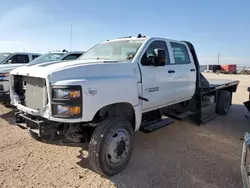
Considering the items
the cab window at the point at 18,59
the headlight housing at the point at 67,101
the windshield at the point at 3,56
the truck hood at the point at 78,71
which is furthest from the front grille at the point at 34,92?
the windshield at the point at 3,56

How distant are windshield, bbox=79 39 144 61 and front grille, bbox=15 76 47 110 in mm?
1476

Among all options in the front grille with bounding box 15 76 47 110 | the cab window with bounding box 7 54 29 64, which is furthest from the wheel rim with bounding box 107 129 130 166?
the cab window with bounding box 7 54 29 64

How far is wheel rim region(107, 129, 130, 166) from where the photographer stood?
345 centimetres

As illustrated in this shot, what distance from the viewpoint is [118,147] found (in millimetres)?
3562

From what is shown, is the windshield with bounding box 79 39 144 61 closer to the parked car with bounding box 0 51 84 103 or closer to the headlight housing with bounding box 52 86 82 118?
the parked car with bounding box 0 51 84 103

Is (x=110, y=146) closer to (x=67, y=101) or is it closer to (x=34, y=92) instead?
(x=67, y=101)

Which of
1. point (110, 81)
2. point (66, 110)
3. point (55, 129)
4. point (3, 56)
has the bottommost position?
point (55, 129)

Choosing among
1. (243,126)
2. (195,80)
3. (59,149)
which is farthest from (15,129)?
(243,126)

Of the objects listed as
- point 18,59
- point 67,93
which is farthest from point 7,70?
point 67,93

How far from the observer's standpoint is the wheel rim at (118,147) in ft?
11.3

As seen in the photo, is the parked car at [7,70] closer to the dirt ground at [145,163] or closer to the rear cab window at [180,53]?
the dirt ground at [145,163]

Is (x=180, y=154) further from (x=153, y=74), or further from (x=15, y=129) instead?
(x=15, y=129)

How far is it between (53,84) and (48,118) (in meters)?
0.49

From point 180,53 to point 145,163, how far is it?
283 cm
